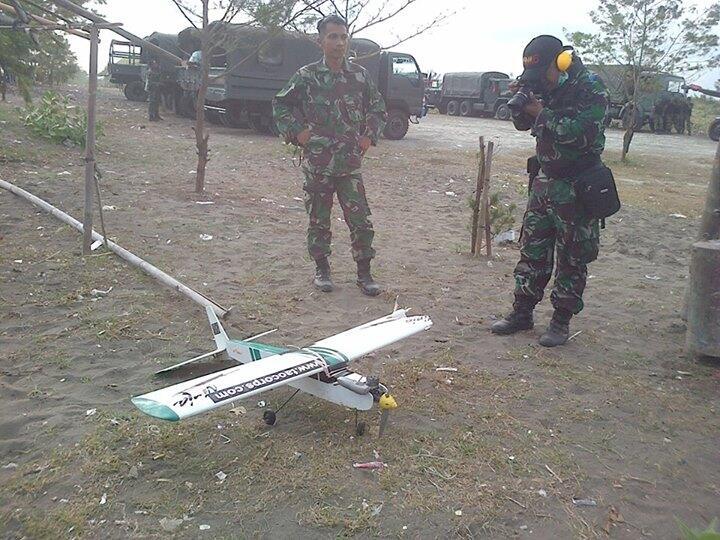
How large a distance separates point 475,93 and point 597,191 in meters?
29.4

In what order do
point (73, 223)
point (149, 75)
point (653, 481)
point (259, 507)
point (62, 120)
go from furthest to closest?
point (149, 75) → point (62, 120) → point (73, 223) → point (653, 481) → point (259, 507)


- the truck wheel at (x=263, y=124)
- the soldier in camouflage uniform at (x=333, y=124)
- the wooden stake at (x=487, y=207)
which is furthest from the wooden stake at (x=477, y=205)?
the truck wheel at (x=263, y=124)

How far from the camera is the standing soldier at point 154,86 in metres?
16.9

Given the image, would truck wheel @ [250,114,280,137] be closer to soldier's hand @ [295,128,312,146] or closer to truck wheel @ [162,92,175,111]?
truck wheel @ [162,92,175,111]

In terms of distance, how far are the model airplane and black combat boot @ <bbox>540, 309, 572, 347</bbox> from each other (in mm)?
959

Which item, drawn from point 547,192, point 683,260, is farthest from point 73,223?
point 683,260

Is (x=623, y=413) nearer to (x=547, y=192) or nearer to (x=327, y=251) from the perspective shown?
(x=547, y=192)

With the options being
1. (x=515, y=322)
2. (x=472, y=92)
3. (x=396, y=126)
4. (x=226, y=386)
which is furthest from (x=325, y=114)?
(x=472, y=92)

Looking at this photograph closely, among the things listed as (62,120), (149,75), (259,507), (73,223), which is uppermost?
(149,75)

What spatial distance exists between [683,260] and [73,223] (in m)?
6.01

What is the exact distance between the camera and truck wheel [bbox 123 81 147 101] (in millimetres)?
23703

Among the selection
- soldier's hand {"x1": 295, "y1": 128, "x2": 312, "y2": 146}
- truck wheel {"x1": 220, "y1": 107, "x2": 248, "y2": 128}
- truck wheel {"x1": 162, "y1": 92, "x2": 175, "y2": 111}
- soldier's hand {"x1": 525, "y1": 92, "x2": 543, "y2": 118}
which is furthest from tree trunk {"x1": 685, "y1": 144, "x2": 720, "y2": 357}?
truck wheel {"x1": 162, "y1": 92, "x2": 175, "y2": 111}

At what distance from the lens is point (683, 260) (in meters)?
6.62

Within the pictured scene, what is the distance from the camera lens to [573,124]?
3701 millimetres
